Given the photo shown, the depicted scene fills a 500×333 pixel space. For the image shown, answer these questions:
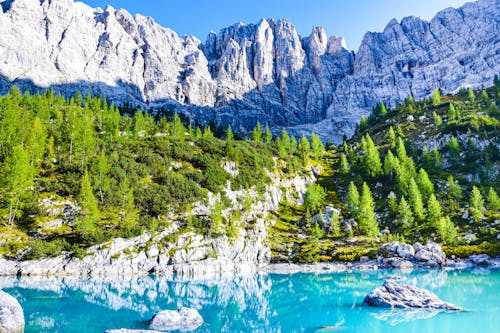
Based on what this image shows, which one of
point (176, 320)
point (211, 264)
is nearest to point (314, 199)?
point (211, 264)

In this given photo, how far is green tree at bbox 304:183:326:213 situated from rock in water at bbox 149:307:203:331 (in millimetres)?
68831

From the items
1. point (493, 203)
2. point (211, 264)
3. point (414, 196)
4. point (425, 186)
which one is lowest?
point (211, 264)

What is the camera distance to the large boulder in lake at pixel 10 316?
22.5 m

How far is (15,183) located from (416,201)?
8323cm

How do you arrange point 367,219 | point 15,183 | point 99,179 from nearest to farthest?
point 15,183
point 99,179
point 367,219

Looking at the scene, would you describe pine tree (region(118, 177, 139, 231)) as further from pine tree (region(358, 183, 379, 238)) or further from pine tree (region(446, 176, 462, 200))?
pine tree (region(446, 176, 462, 200))

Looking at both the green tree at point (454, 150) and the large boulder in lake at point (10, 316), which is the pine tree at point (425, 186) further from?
the large boulder in lake at point (10, 316)

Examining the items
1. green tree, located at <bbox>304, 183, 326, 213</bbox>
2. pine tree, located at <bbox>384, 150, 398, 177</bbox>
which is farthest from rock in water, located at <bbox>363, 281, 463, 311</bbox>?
pine tree, located at <bbox>384, 150, 398, 177</bbox>

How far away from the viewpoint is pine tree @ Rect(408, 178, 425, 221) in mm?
81000

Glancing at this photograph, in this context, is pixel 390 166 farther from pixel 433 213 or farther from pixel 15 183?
pixel 15 183

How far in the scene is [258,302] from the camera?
34.7 metres

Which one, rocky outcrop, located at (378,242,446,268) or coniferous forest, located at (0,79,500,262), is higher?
coniferous forest, located at (0,79,500,262)

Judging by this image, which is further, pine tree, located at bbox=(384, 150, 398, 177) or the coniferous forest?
pine tree, located at bbox=(384, 150, 398, 177)

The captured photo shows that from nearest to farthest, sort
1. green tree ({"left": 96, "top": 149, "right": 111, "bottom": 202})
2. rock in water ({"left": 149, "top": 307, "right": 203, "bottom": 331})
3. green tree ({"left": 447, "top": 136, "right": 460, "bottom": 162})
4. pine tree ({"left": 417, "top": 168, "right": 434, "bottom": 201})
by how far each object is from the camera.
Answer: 1. rock in water ({"left": 149, "top": 307, "right": 203, "bottom": 331})
2. green tree ({"left": 96, "top": 149, "right": 111, "bottom": 202})
3. pine tree ({"left": 417, "top": 168, "right": 434, "bottom": 201})
4. green tree ({"left": 447, "top": 136, "right": 460, "bottom": 162})
